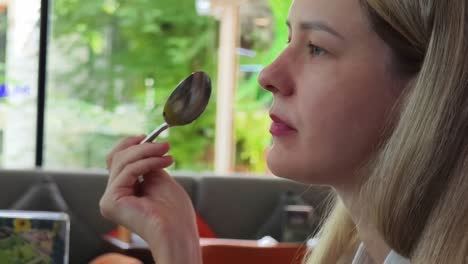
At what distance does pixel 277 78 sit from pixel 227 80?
4.77 meters

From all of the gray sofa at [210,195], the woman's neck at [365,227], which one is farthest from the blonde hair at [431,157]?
the gray sofa at [210,195]

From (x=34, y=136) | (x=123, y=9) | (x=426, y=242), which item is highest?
(x=123, y=9)

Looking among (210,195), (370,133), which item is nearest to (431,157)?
(370,133)

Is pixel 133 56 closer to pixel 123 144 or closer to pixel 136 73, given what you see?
pixel 136 73

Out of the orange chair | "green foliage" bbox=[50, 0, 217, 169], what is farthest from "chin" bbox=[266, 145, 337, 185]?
"green foliage" bbox=[50, 0, 217, 169]

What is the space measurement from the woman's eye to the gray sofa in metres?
3.07

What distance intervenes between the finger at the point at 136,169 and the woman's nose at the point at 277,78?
238 mm

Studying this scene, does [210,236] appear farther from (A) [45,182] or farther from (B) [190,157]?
(B) [190,157]

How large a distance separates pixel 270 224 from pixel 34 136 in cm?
204

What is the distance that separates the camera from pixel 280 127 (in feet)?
2.98

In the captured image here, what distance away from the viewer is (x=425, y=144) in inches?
30.5

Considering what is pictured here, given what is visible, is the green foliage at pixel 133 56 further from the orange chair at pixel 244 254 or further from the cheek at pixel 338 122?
the cheek at pixel 338 122

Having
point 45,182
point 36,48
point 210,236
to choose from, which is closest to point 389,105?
point 210,236

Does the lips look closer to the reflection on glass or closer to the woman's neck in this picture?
the woman's neck
